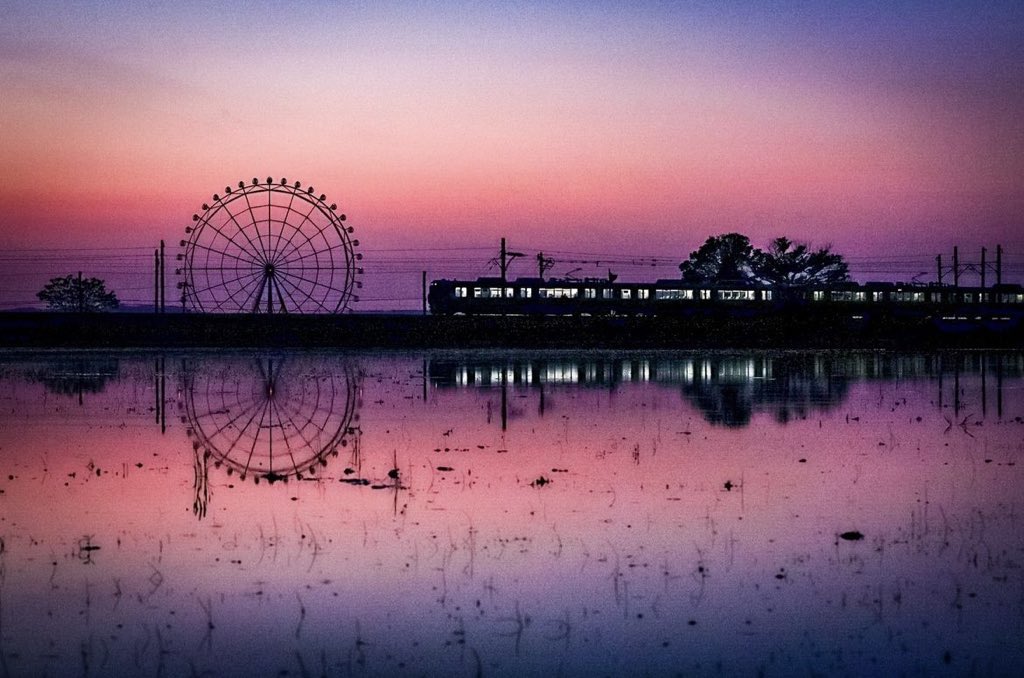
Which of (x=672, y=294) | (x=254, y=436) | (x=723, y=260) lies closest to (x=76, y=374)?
(x=254, y=436)

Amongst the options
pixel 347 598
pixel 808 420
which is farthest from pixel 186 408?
pixel 347 598

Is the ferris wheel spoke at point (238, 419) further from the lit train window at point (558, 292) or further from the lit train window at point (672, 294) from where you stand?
the lit train window at point (672, 294)

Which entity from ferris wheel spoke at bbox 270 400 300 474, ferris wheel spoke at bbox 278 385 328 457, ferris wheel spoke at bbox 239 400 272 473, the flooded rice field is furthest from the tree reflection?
ferris wheel spoke at bbox 270 400 300 474

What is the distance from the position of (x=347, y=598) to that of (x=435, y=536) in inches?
107

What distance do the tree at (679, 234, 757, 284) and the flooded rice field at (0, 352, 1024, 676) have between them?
414 feet

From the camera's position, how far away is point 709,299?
114750 millimetres

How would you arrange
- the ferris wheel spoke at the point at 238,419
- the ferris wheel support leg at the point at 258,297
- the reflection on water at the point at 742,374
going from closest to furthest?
1. the ferris wheel spoke at the point at 238,419
2. the reflection on water at the point at 742,374
3. the ferris wheel support leg at the point at 258,297

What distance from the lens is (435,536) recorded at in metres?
12.9

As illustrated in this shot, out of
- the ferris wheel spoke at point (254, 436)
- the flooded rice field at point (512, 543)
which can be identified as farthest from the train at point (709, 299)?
the flooded rice field at point (512, 543)

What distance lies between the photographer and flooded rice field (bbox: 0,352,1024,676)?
8.95m

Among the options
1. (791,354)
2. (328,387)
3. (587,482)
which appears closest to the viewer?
(587,482)

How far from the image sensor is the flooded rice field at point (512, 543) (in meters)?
8.95

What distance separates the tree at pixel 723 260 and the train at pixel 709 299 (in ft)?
102

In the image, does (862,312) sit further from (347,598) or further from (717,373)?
(347,598)
